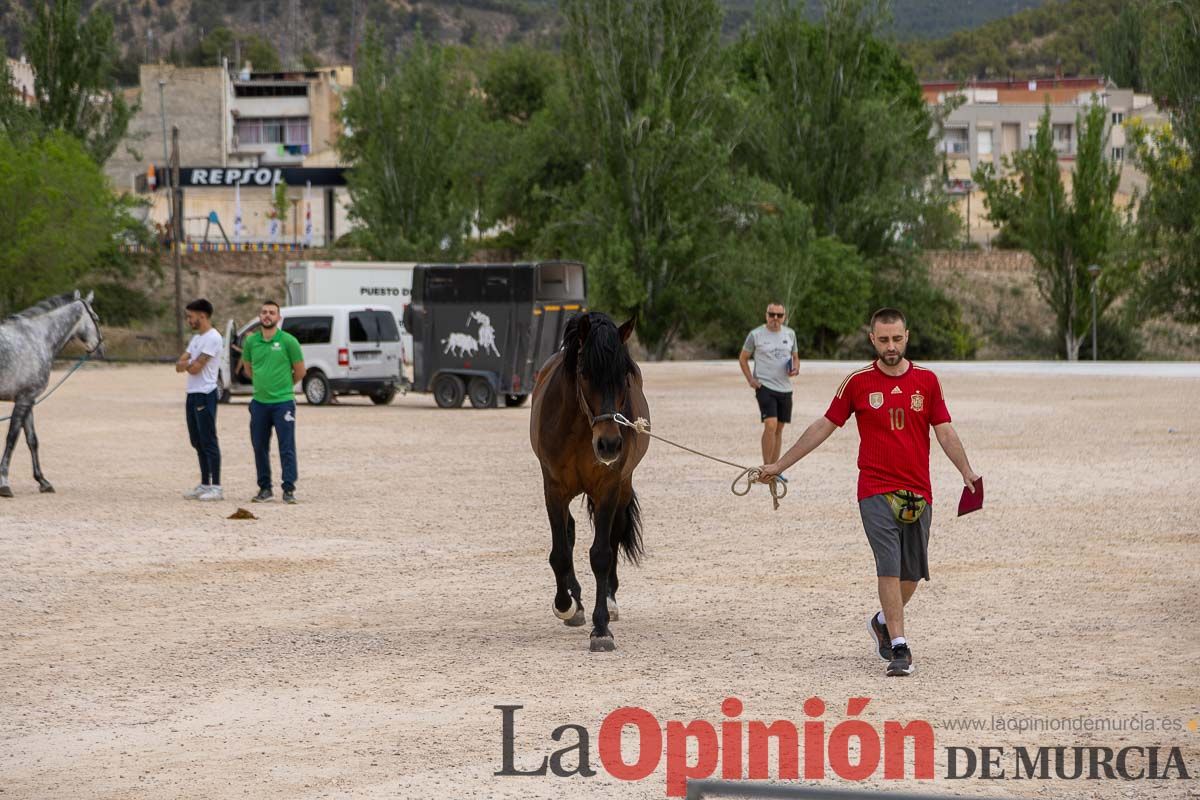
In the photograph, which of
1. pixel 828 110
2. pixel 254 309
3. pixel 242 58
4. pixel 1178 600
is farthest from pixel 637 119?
pixel 242 58

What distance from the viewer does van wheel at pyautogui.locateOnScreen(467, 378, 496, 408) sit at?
3359 centimetres

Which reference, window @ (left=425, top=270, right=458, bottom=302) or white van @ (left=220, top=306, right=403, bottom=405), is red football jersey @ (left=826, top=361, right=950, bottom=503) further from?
white van @ (left=220, top=306, right=403, bottom=405)

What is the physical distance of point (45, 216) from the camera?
60438 mm

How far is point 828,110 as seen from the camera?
217 feet

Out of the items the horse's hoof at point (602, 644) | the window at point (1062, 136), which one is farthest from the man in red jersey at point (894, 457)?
the window at point (1062, 136)

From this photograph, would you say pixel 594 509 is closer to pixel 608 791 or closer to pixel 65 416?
pixel 608 791

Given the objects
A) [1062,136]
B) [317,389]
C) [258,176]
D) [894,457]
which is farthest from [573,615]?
[1062,136]

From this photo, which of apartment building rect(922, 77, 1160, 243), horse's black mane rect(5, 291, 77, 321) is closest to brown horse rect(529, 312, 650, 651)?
horse's black mane rect(5, 291, 77, 321)

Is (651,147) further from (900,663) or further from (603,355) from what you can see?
(900,663)

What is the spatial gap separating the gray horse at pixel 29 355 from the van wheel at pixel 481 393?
1556cm

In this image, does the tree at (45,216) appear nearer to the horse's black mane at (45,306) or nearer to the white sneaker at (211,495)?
the horse's black mane at (45,306)

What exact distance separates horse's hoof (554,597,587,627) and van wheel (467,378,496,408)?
23807 millimetres

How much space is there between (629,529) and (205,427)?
25.9ft

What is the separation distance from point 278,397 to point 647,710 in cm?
1006
